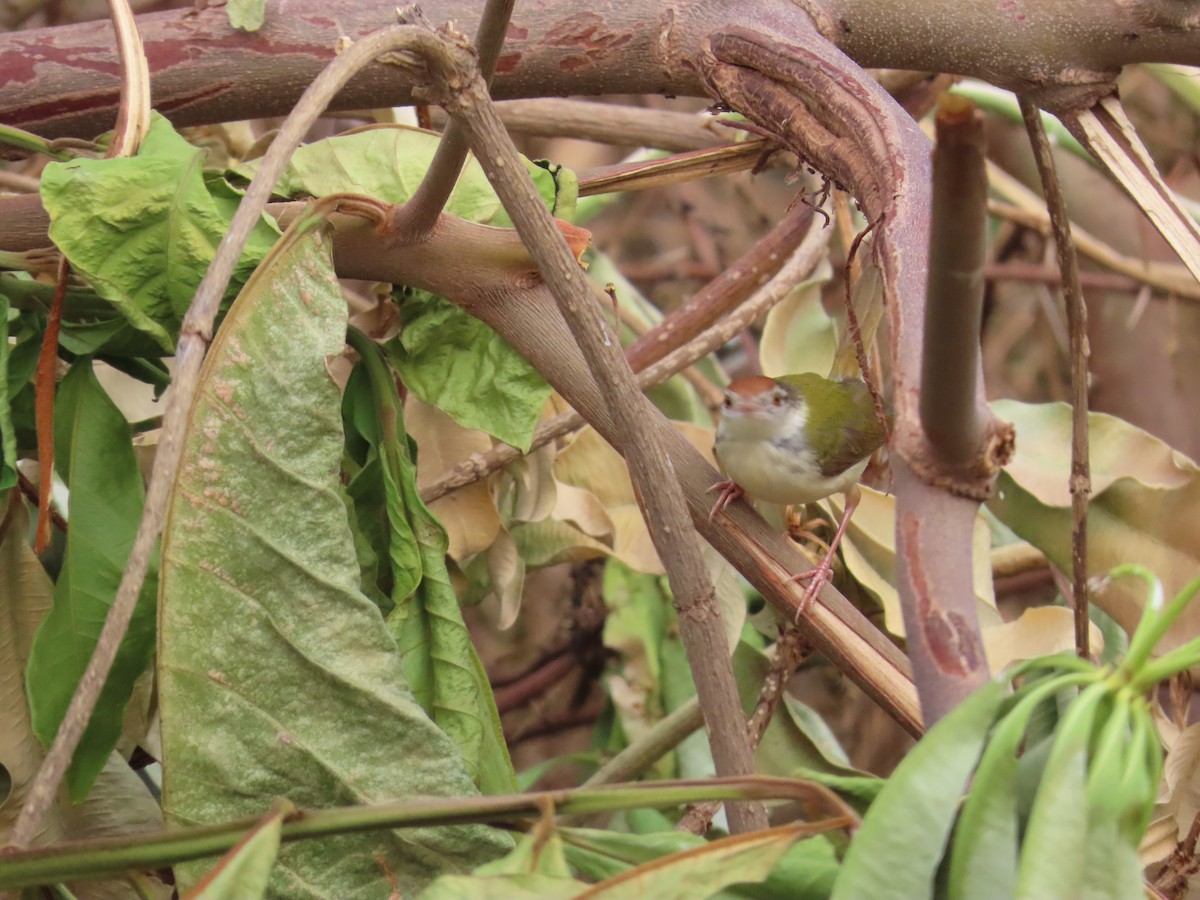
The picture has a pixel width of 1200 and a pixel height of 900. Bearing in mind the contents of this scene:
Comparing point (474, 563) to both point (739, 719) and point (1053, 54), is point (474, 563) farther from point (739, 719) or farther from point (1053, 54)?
point (1053, 54)

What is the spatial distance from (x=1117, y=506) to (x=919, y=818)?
1024 mm

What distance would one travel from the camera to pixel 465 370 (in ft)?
3.69

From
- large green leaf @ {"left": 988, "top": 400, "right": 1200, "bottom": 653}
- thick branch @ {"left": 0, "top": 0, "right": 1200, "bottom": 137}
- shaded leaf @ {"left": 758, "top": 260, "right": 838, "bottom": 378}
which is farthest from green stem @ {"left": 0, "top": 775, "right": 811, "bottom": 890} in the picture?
shaded leaf @ {"left": 758, "top": 260, "right": 838, "bottom": 378}

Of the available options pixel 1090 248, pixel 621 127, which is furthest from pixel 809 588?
pixel 1090 248

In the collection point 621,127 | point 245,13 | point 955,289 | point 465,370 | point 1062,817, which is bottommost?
point 1062,817

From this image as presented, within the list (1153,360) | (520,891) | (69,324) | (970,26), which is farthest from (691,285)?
(520,891)

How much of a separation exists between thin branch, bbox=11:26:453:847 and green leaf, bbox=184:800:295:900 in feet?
0.27

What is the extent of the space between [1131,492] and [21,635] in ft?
3.91

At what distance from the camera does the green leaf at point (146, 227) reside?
900 mm

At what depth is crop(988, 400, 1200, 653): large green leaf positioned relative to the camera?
136 cm

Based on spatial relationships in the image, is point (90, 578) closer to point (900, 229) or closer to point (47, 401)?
point (47, 401)

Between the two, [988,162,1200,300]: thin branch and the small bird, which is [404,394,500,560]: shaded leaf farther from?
[988,162,1200,300]: thin branch

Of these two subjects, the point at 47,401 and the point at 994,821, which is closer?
the point at 994,821

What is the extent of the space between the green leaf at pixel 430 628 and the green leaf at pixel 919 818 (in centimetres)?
53
